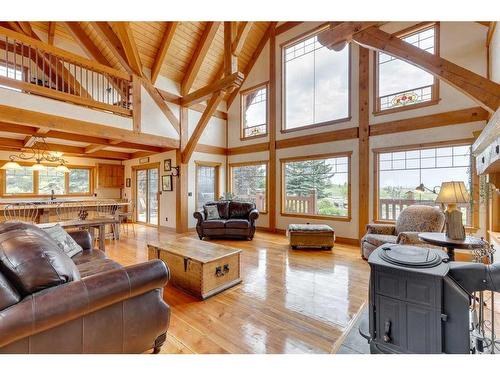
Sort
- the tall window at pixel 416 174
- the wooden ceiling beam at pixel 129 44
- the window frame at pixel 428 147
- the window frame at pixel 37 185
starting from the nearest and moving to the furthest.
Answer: the window frame at pixel 428 147 < the tall window at pixel 416 174 < the wooden ceiling beam at pixel 129 44 < the window frame at pixel 37 185

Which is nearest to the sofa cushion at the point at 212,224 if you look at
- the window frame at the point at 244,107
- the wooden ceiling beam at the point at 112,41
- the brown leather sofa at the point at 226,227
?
the brown leather sofa at the point at 226,227

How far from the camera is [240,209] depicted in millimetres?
5781

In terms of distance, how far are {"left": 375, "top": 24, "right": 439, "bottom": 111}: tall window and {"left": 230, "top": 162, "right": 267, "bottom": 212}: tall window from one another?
326cm

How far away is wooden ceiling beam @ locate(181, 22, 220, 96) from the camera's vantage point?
18.3 feet

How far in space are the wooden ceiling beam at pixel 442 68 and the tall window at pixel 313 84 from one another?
2179mm

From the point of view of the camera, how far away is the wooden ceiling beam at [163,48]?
17.2ft

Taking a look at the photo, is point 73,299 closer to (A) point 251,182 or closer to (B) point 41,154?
(A) point 251,182

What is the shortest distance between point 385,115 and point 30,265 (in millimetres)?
5572

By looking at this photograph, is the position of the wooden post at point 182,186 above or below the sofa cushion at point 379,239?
above

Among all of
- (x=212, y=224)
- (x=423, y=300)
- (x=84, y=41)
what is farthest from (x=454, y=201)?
(x=84, y=41)

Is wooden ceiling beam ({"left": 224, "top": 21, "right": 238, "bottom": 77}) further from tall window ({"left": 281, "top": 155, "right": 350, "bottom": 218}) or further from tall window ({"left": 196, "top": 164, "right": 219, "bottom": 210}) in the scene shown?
tall window ({"left": 196, "top": 164, "right": 219, "bottom": 210})

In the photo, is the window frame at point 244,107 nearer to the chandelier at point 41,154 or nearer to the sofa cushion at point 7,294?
the chandelier at point 41,154

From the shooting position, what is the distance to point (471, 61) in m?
3.92

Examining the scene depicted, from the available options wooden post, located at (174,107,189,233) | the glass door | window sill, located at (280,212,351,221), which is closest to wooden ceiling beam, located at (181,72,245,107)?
wooden post, located at (174,107,189,233)
